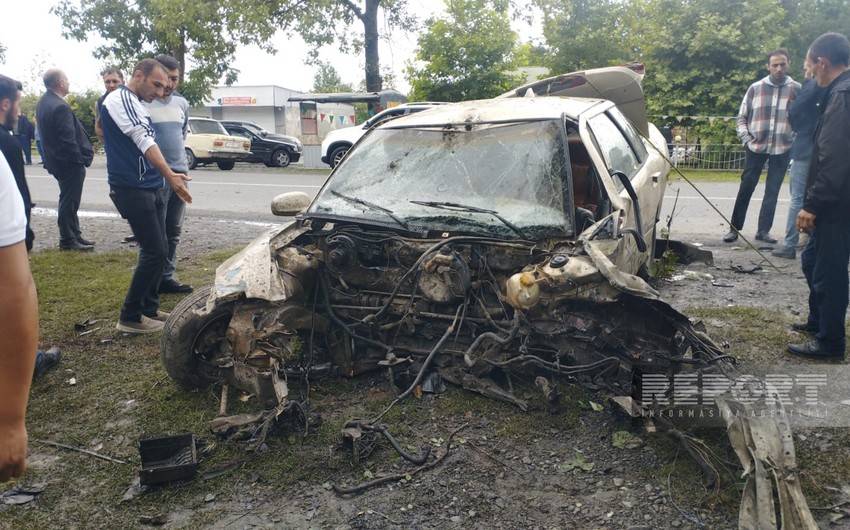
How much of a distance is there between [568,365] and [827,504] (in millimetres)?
1306

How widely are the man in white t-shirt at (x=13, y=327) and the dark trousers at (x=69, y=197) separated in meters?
6.28

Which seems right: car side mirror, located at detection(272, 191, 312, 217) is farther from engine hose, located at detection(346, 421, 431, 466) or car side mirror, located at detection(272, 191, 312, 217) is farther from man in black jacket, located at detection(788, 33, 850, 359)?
man in black jacket, located at detection(788, 33, 850, 359)

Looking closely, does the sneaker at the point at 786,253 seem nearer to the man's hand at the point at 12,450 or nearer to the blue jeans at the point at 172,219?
the blue jeans at the point at 172,219

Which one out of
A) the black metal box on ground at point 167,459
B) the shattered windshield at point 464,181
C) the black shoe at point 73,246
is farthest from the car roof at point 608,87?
the black shoe at point 73,246

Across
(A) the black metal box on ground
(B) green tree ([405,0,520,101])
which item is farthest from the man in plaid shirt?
(B) green tree ([405,0,520,101])

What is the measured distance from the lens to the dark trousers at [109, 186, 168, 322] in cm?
452

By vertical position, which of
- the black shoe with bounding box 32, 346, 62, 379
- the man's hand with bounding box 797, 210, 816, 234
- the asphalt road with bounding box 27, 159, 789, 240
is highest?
the man's hand with bounding box 797, 210, 816, 234

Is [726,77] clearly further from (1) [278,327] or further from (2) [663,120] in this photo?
(1) [278,327]

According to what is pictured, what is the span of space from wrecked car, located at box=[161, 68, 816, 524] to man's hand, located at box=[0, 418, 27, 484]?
5.16 ft

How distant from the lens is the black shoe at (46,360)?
164 inches

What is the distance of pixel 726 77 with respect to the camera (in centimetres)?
1800

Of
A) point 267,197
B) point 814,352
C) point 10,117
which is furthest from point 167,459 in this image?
point 267,197

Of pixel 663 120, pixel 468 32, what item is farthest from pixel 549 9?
pixel 663 120

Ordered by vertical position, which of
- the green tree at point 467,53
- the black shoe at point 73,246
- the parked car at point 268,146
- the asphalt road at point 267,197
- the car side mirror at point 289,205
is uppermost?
the green tree at point 467,53
